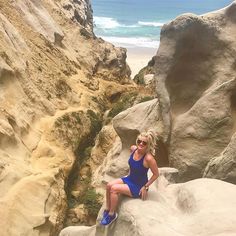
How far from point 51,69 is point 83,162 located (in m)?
4.57

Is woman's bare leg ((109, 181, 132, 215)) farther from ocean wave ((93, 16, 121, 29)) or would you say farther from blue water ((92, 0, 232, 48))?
ocean wave ((93, 16, 121, 29))

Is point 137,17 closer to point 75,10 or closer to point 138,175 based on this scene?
point 75,10

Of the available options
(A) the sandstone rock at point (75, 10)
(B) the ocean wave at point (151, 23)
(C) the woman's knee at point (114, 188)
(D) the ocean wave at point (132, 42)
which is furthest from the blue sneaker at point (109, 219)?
(B) the ocean wave at point (151, 23)

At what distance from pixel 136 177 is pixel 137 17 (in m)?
96.9

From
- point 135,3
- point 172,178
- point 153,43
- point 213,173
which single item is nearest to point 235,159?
point 213,173

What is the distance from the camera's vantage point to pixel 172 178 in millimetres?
9445

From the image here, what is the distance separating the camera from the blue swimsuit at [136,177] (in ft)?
23.4

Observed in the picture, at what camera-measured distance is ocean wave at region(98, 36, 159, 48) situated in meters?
60.6

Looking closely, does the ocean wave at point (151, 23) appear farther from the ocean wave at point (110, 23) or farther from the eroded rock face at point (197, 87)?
the eroded rock face at point (197, 87)

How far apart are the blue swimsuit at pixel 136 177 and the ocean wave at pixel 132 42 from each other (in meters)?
52.7

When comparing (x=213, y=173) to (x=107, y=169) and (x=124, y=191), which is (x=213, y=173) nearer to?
(x=124, y=191)

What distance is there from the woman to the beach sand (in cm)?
3243

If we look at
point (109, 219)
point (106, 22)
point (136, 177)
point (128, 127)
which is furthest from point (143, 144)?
point (106, 22)

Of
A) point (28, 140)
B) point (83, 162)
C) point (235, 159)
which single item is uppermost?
point (235, 159)
